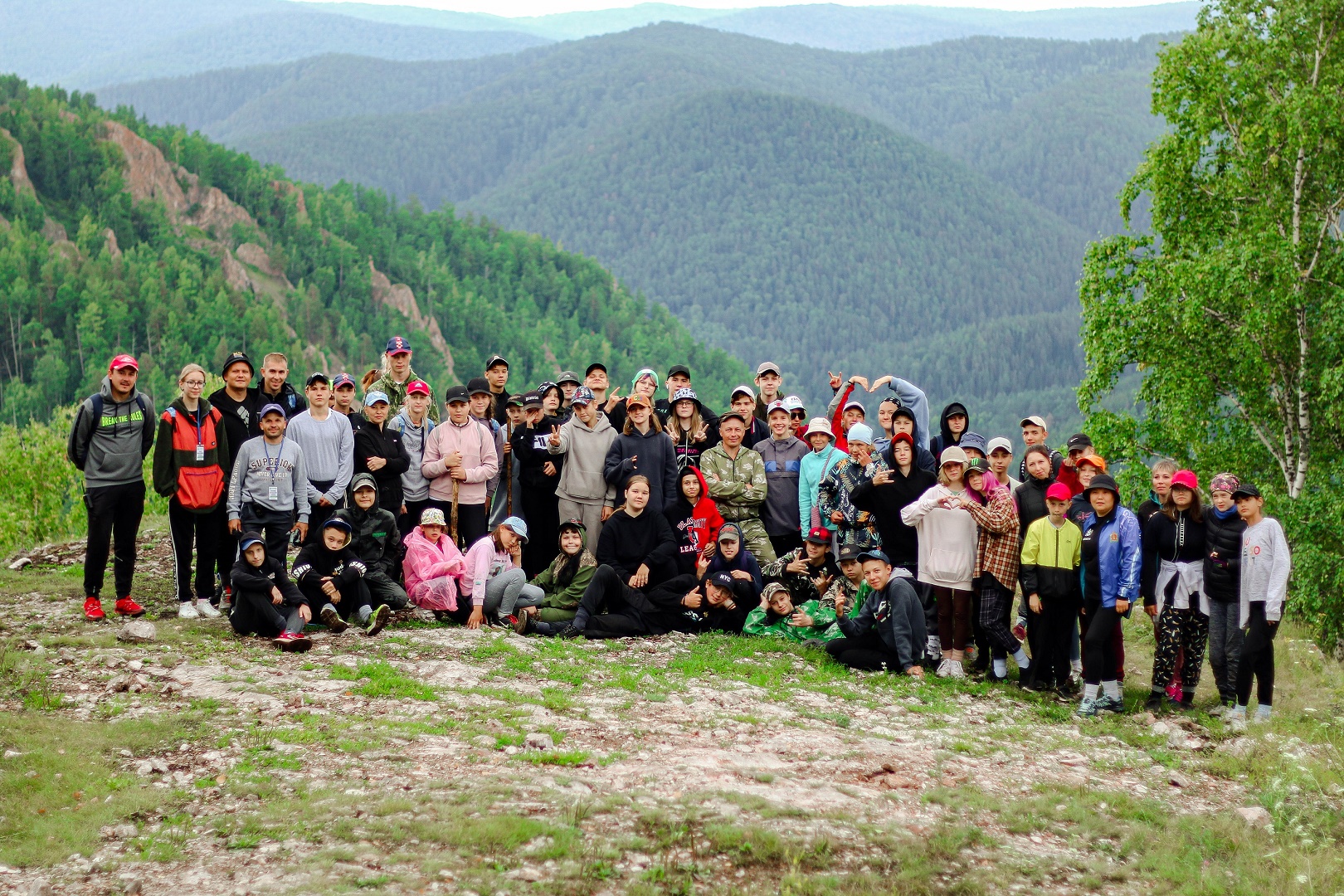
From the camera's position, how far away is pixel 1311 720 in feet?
31.6

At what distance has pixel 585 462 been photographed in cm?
1221

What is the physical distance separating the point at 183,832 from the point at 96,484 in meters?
5.07

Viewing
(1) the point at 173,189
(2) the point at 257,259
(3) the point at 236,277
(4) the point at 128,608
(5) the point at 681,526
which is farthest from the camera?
(2) the point at 257,259

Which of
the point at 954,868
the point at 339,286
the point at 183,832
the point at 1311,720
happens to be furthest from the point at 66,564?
the point at 339,286

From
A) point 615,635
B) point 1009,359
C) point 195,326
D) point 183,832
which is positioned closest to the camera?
point 183,832

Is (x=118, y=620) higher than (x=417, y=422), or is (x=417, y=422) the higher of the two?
(x=417, y=422)

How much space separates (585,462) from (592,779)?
5205 millimetres

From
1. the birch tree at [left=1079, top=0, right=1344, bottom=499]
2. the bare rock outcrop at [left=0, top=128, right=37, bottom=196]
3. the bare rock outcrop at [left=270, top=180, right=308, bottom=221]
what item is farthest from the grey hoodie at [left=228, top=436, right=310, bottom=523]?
the bare rock outcrop at [left=270, top=180, right=308, bottom=221]

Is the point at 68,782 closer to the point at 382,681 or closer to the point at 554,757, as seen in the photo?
the point at 382,681

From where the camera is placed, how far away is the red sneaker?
10.9 meters

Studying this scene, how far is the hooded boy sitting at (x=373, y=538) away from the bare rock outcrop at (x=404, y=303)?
110 m

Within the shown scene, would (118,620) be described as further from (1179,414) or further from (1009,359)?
(1009,359)

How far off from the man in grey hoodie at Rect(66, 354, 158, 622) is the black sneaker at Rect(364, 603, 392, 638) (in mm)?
2315

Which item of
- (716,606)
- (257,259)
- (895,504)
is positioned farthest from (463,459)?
(257,259)
